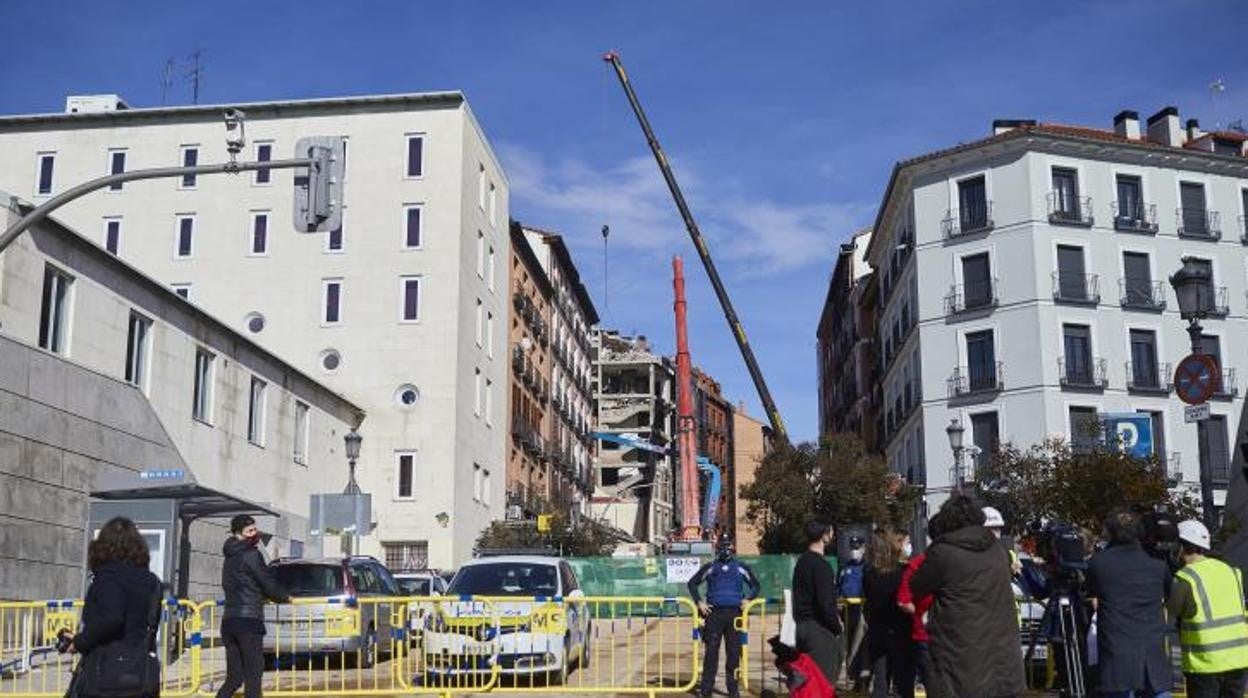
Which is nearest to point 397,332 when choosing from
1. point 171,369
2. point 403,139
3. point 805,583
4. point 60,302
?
point 403,139

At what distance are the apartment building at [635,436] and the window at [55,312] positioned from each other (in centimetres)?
6160

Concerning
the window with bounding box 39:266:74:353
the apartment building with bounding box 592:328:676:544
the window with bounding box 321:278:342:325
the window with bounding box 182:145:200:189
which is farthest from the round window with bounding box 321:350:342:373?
the apartment building with bounding box 592:328:676:544

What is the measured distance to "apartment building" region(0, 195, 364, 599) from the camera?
931 inches

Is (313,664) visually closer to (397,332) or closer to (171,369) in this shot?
(171,369)

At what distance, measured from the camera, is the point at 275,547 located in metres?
36.4

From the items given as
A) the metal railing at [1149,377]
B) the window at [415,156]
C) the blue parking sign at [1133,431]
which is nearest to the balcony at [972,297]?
the metal railing at [1149,377]

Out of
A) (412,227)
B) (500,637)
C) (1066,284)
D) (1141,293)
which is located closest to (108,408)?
(500,637)

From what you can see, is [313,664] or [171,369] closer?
[313,664]

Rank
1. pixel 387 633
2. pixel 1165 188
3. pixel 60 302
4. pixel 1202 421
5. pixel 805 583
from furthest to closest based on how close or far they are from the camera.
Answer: pixel 1165 188 → pixel 60 302 → pixel 387 633 → pixel 1202 421 → pixel 805 583

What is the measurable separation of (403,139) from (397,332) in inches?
305

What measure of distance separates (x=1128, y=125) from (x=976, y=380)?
42.2ft

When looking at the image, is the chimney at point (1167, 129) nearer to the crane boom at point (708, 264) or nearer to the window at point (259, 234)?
the crane boom at point (708, 264)

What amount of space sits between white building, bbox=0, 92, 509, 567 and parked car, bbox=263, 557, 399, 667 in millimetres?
28383

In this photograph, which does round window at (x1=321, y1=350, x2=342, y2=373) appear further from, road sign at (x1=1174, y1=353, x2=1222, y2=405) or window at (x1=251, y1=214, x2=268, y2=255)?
road sign at (x1=1174, y1=353, x2=1222, y2=405)
